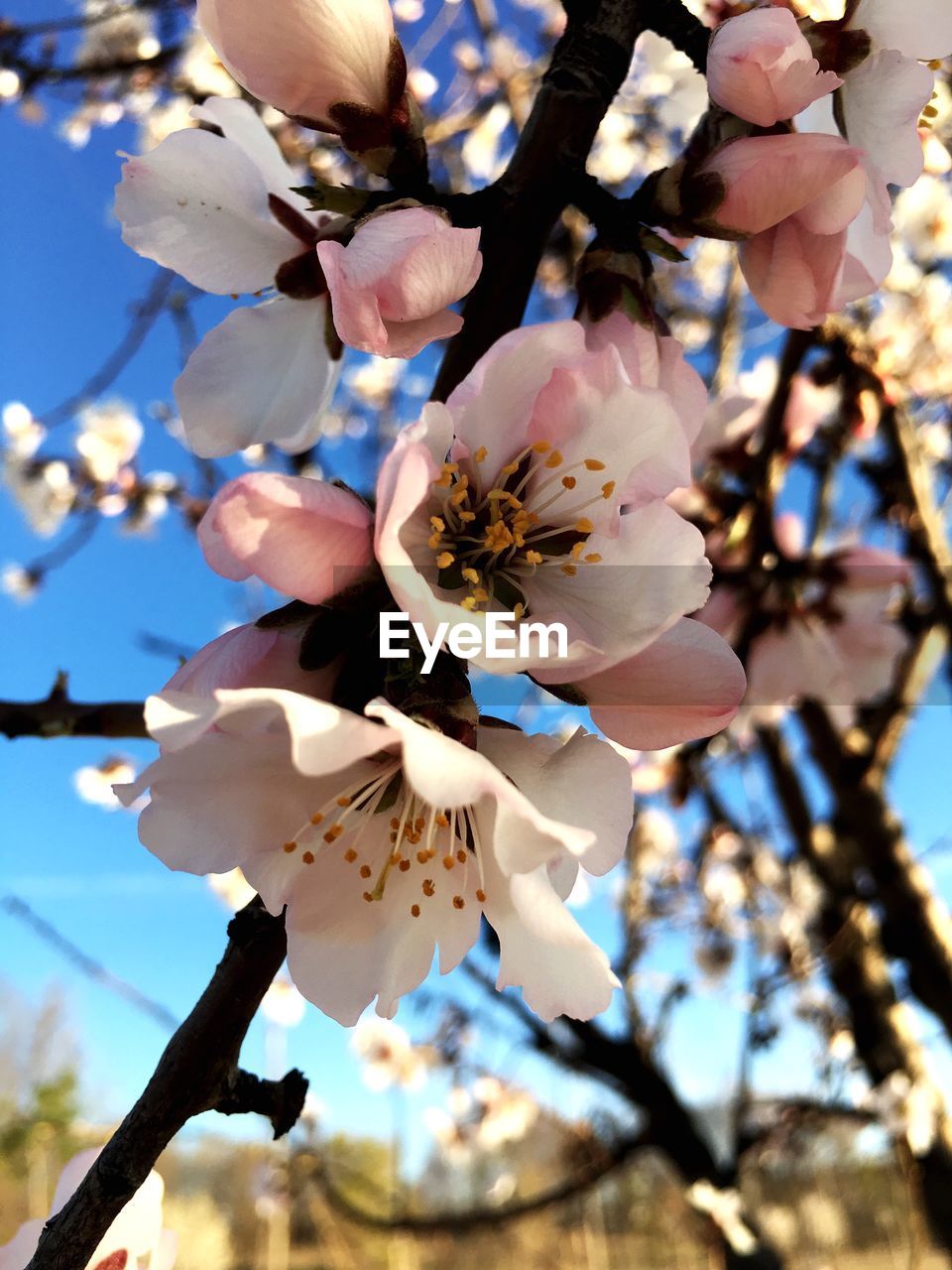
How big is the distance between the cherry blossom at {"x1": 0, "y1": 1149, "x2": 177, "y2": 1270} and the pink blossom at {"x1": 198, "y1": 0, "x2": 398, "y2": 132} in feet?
1.63

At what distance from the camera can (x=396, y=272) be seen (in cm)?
33

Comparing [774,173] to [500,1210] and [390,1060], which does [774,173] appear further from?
[390,1060]

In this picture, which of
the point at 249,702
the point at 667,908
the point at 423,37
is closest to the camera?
the point at 249,702

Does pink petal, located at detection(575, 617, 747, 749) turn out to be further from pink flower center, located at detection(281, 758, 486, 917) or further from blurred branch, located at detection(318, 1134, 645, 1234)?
blurred branch, located at detection(318, 1134, 645, 1234)

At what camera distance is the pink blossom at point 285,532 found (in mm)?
292

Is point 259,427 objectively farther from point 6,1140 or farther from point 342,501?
point 6,1140

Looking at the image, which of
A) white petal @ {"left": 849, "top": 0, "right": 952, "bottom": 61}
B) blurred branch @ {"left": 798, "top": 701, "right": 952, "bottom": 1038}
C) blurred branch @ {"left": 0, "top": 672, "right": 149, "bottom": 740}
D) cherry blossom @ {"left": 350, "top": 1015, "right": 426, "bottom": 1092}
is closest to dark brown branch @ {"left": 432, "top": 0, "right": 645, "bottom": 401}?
white petal @ {"left": 849, "top": 0, "right": 952, "bottom": 61}

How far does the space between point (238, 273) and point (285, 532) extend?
9.9 inches

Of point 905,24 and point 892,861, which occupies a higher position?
point 905,24

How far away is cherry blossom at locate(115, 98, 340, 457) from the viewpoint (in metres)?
0.45

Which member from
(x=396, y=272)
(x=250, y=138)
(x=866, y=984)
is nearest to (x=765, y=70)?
(x=396, y=272)

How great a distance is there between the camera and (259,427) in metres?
0.45

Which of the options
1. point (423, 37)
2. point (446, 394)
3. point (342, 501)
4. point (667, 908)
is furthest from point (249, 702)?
point (667, 908)

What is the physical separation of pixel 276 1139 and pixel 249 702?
0.69ft
